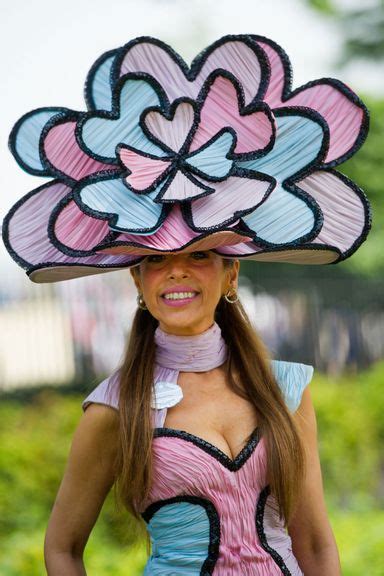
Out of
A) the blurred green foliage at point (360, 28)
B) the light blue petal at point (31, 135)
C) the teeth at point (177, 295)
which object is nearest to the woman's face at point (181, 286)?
the teeth at point (177, 295)

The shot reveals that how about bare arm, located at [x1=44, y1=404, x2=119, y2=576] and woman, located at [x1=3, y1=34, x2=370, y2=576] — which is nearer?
woman, located at [x1=3, y1=34, x2=370, y2=576]

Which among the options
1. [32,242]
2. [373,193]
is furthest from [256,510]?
[373,193]

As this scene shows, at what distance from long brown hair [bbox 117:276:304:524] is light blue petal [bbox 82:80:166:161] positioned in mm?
479

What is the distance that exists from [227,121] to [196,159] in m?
0.13

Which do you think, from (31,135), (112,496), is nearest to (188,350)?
(31,135)

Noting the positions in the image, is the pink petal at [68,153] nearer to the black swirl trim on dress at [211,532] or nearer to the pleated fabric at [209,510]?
the pleated fabric at [209,510]

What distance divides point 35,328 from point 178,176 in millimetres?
8388

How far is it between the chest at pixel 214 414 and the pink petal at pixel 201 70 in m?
0.72

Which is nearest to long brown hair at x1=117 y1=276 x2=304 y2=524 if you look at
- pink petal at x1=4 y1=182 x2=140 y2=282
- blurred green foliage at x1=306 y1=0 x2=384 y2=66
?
pink petal at x1=4 y1=182 x2=140 y2=282

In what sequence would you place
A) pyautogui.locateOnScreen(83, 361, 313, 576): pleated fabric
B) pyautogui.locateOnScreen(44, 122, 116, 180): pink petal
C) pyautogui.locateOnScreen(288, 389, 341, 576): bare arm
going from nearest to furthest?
pyautogui.locateOnScreen(83, 361, 313, 576): pleated fabric → pyautogui.locateOnScreen(44, 122, 116, 180): pink petal → pyautogui.locateOnScreen(288, 389, 341, 576): bare arm

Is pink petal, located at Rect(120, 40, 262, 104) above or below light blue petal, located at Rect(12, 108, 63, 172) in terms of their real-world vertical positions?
above

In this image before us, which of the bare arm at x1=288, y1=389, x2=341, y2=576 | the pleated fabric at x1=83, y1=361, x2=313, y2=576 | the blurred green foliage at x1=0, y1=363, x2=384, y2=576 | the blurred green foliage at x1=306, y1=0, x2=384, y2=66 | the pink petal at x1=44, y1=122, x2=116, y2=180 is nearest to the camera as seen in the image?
the pleated fabric at x1=83, y1=361, x2=313, y2=576

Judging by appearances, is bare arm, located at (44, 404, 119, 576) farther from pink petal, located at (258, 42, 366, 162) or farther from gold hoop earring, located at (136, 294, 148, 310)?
pink petal, located at (258, 42, 366, 162)

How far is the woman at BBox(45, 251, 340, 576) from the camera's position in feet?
8.09
